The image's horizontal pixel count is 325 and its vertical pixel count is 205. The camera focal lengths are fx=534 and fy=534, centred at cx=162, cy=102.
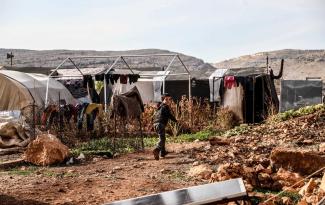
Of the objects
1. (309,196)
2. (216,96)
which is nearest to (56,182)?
(309,196)

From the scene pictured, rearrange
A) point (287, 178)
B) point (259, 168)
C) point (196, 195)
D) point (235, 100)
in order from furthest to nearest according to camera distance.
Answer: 1. point (235, 100)
2. point (259, 168)
3. point (287, 178)
4. point (196, 195)

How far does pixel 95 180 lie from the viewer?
30.2ft

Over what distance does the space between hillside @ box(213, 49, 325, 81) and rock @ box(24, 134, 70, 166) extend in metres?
37.2

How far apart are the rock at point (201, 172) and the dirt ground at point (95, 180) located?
0.52 ft

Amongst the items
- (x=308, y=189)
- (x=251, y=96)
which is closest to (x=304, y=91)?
(x=251, y=96)

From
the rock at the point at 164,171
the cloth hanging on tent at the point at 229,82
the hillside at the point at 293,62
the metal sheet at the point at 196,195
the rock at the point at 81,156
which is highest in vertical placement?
the hillside at the point at 293,62

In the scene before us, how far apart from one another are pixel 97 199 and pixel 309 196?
→ 295cm

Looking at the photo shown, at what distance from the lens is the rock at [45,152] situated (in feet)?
37.1

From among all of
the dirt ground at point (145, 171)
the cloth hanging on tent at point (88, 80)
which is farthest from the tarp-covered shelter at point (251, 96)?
the cloth hanging on tent at point (88, 80)

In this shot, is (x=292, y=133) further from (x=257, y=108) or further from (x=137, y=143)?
(x=257, y=108)

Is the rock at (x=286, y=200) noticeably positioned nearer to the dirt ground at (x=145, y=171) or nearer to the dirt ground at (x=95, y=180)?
the dirt ground at (x=145, y=171)

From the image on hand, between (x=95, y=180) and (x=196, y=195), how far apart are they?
3.75 meters

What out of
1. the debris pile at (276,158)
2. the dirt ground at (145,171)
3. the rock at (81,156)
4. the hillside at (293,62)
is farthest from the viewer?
the hillside at (293,62)

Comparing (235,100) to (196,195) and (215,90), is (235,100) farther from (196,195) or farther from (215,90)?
(196,195)
